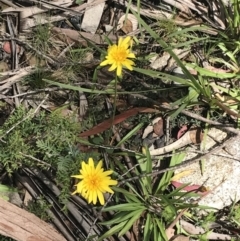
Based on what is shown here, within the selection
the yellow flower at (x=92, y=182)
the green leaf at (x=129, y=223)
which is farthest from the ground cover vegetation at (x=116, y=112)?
the yellow flower at (x=92, y=182)

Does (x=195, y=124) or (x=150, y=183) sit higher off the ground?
(x=195, y=124)

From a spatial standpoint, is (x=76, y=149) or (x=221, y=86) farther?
(x=221, y=86)

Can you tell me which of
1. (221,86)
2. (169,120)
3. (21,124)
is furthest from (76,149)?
(221,86)

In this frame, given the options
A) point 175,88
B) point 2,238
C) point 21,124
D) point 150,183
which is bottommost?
point 2,238

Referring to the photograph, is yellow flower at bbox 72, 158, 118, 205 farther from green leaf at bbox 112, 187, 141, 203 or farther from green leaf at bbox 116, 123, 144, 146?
green leaf at bbox 116, 123, 144, 146

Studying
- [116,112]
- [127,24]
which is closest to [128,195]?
[116,112]

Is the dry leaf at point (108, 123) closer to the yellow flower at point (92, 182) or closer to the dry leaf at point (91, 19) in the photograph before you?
the yellow flower at point (92, 182)

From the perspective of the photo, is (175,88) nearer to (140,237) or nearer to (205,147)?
(205,147)

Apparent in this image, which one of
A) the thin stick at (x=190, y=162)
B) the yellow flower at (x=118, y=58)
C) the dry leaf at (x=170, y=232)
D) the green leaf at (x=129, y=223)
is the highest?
the yellow flower at (x=118, y=58)

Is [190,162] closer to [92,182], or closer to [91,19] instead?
[92,182]
